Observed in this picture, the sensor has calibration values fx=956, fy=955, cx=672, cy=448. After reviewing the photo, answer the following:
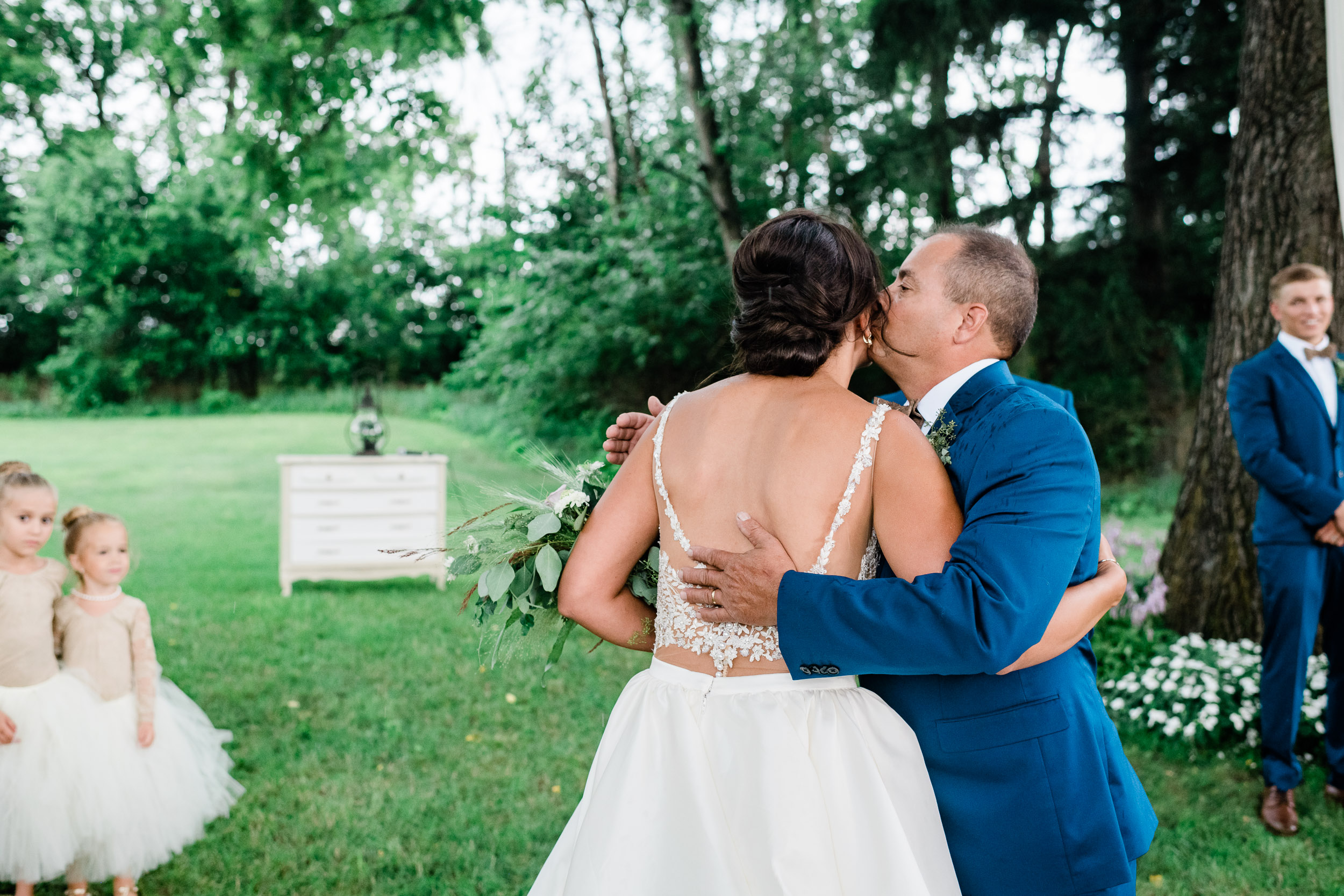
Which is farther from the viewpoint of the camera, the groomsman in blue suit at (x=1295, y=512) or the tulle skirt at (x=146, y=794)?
the groomsman in blue suit at (x=1295, y=512)

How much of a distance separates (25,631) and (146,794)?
25.6 inches

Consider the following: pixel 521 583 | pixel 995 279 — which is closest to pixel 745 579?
pixel 521 583

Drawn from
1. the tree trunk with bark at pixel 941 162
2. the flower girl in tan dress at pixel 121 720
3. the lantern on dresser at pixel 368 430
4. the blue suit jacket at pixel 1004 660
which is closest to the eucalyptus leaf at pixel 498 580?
the blue suit jacket at pixel 1004 660

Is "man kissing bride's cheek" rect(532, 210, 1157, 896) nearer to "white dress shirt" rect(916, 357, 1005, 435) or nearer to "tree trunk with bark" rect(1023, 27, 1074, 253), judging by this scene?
"white dress shirt" rect(916, 357, 1005, 435)

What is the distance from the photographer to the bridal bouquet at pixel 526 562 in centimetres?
201

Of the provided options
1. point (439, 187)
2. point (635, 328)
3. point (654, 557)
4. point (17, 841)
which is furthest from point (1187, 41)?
point (439, 187)

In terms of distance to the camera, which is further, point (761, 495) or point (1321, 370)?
point (1321, 370)

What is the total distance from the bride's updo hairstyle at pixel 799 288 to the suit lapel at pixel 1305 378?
3.09 metres

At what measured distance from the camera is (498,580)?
6.63 ft

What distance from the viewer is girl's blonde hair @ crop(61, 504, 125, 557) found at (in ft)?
10.2

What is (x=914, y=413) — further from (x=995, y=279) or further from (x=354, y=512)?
(x=354, y=512)

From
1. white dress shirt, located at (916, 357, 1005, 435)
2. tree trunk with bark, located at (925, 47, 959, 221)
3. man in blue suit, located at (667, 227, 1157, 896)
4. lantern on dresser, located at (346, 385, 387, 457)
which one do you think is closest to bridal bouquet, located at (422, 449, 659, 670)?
man in blue suit, located at (667, 227, 1157, 896)

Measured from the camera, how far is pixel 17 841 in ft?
9.53

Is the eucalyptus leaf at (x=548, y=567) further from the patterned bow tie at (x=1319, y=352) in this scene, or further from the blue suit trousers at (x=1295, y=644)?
the patterned bow tie at (x=1319, y=352)
